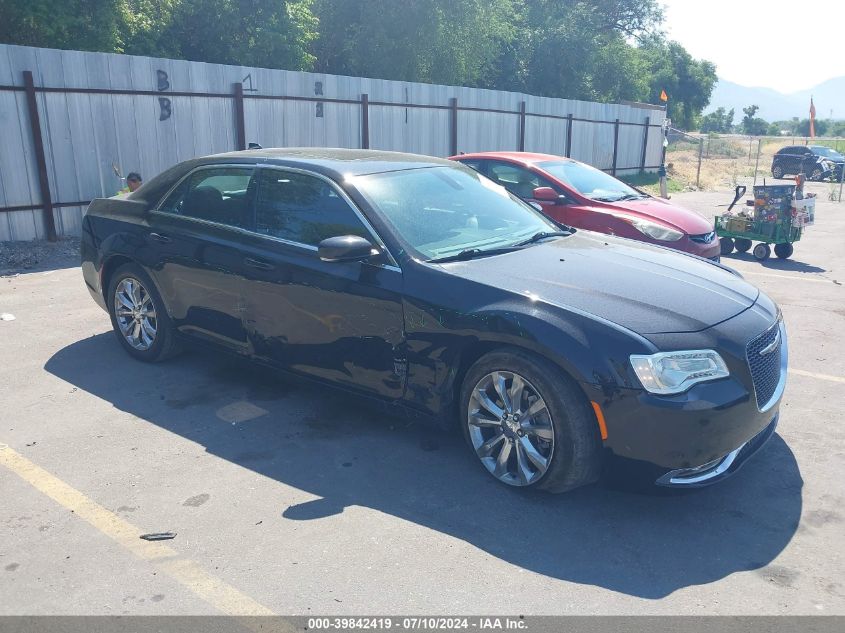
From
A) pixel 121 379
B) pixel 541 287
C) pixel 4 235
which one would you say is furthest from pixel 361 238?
pixel 4 235

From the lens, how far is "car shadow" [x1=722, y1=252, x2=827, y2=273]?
1070 centimetres

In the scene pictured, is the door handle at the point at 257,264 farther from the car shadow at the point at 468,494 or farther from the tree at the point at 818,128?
the tree at the point at 818,128

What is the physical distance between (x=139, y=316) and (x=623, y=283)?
3.70 m

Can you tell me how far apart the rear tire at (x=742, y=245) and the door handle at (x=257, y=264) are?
30.3 ft

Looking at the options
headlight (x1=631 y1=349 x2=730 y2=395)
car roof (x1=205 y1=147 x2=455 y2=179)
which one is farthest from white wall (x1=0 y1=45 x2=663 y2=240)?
headlight (x1=631 y1=349 x2=730 y2=395)

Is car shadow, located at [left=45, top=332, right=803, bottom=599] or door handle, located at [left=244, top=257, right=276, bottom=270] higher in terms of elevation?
door handle, located at [left=244, top=257, right=276, bottom=270]

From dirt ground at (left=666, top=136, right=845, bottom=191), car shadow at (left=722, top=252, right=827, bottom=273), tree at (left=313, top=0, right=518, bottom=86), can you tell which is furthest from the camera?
Answer: dirt ground at (left=666, top=136, right=845, bottom=191)

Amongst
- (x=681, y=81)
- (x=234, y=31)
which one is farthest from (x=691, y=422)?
(x=681, y=81)

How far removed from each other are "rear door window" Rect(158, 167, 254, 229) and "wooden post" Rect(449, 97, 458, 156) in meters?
12.7

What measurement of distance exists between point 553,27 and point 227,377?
3459 centimetres

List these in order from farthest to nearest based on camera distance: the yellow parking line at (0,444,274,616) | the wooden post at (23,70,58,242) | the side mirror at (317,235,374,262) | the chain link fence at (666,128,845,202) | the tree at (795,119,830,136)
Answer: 1. the tree at (795,119,830,136)
2. the chain link fence at (666,128,845,202)
3. the wooden post at (23,70,58,242)
4. the side mirror at (317,235,374,262)
5. the yellow parking line at (0,444,274,616)

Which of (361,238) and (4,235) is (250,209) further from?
(4,235)

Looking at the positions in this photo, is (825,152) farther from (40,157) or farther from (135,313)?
(135,313)

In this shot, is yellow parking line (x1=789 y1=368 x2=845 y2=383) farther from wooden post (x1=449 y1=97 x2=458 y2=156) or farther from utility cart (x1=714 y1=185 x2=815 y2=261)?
wooden post (x1=449 y1=97 x2=458 y2=156)
